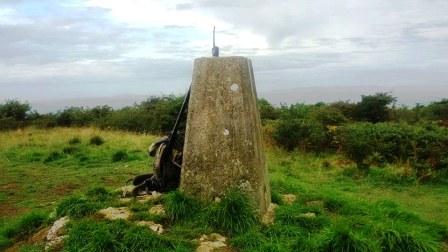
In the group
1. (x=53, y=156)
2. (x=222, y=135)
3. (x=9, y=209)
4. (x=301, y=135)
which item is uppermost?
(x=222, y=135)

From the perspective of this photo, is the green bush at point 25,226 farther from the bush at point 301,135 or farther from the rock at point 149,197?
the bush at point 301,135

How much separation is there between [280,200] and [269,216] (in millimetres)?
704

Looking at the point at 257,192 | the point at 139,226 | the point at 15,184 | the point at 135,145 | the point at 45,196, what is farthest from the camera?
the point at 135,145

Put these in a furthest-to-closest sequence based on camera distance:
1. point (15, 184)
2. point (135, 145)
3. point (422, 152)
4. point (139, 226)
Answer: point (135, 145) → point (422, 152) → point (15, 184) → point (139, 226)

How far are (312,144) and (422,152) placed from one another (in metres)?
4.29

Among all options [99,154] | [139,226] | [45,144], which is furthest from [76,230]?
[45,144]

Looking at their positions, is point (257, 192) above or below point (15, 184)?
above

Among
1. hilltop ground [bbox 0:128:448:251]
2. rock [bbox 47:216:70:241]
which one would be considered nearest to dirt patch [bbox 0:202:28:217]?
hilltop ground [bbox 0:128:448:251]

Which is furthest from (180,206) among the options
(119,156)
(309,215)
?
(119,156)

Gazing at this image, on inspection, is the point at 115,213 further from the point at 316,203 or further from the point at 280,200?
the point at 316,203

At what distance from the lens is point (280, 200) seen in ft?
21.8

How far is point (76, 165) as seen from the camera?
14.1m

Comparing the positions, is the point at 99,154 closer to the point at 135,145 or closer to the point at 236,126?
the point at 135,145

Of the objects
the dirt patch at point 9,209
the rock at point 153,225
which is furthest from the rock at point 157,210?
the dirt patch at point 9,209
